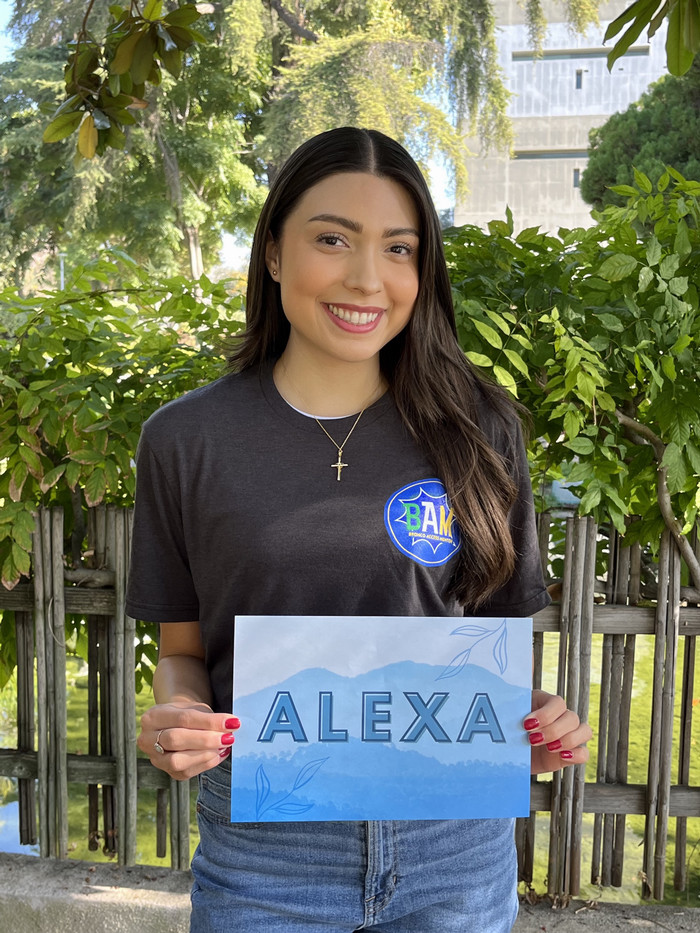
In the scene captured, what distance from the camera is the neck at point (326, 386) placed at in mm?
1130

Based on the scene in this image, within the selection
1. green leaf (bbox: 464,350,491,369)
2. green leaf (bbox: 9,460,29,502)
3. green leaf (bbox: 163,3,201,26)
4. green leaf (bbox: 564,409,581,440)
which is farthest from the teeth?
green leaf (bbox: 9,460,29,502)

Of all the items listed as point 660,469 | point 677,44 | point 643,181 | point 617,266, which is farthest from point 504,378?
point 677,44

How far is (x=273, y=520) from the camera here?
3.43ft

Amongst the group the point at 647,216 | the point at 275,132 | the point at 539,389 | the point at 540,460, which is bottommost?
the point at 540,460

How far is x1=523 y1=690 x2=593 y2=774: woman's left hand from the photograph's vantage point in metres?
1.03

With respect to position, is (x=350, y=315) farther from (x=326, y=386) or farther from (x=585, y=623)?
(x=585, y=623)

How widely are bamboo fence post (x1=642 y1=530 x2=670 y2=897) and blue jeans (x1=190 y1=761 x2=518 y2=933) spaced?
114 centimetres

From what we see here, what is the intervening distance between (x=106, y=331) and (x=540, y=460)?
3.21 ft

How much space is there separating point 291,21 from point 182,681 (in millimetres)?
18889

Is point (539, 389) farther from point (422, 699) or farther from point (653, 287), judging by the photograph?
point (422, 699)

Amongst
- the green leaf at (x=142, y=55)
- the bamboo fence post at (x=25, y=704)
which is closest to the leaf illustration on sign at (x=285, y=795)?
the green leaf at (x=142, y=55)

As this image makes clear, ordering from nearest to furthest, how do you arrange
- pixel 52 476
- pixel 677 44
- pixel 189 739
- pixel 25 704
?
pixel 189 739, pixel 677 44, pixel 52 476, pixel 25 704

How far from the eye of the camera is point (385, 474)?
1.09 meters

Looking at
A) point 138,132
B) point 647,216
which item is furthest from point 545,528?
point 138,132
